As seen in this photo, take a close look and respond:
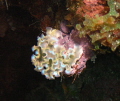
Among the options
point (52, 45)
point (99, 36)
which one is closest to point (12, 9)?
point (52, 45)

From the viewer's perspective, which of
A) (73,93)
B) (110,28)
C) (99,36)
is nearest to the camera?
(110,28)

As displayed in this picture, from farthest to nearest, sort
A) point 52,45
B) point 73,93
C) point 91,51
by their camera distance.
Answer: point 73,93 < point 91,51 < point 52,45

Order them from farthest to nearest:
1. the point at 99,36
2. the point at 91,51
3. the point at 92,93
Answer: the point at 92,93 < the point at 91,51 < the point at 99,36

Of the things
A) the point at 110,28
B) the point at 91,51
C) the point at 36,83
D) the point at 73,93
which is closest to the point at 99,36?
the point at 110,28

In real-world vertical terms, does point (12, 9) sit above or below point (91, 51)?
above

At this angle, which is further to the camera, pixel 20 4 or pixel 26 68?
pixel 26 68

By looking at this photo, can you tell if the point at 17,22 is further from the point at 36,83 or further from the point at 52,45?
the point at 36,83

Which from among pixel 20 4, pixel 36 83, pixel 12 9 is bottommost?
pixel 36 83

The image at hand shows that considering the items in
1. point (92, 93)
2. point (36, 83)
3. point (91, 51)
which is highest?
point (36, 83)

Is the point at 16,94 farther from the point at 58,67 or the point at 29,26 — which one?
the point at 58,67
